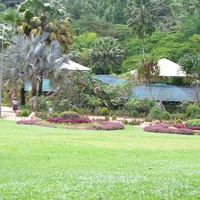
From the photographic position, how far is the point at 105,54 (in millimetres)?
53500

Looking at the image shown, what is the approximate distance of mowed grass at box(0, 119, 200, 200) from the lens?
708 centimetres

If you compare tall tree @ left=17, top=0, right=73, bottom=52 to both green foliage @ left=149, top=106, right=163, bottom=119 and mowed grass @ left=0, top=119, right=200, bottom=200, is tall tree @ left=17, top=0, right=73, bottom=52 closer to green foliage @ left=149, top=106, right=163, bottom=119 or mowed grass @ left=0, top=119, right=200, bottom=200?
green foliage @ left=149, top=106, right=163, bottom=119

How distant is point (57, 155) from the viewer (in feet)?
42.3

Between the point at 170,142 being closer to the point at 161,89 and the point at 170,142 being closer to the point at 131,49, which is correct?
the point at 161,89

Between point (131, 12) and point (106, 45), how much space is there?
18.6 ft

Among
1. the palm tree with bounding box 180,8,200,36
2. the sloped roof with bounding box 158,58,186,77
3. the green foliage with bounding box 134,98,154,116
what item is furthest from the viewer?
the palm tree with bounding box 180,8,200,36

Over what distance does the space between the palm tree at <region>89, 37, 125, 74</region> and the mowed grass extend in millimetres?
35710

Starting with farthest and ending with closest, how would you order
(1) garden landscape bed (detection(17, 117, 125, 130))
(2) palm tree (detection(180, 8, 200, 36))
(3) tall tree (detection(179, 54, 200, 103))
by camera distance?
(2) palm tree (detection(180, 8, 200, 36)) < (3) tall tree (detection(179, 54, 200, 103)) < (1) garden landscape bed (detection(17, 117, 125, 130))

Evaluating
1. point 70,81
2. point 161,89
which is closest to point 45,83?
point 70,81

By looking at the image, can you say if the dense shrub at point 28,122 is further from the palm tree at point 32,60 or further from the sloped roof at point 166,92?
the sloped roof at point 166,92

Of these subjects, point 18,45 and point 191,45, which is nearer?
point 18,45

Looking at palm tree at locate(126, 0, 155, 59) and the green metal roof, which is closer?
the green metal roof


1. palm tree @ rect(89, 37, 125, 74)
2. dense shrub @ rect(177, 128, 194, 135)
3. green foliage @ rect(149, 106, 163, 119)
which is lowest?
dense shrub @ rect(177, 128, 194, 135)

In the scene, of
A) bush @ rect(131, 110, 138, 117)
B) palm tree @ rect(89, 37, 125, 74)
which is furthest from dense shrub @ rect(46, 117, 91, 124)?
palm tree @ rect(89, 37, 125, 74)
